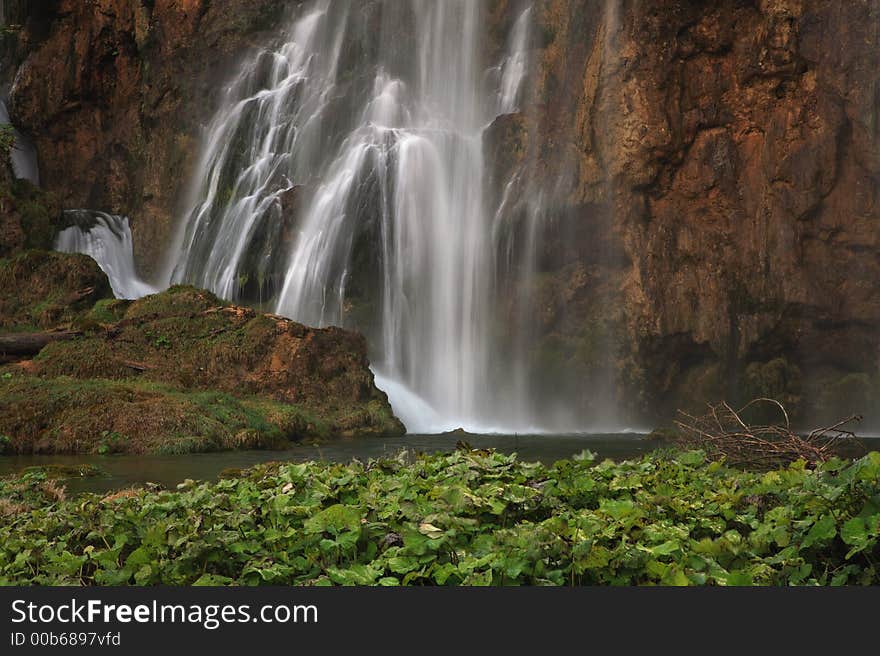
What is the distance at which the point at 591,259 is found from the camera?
29.7 metres

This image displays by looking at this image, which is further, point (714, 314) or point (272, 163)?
point (272, 163)

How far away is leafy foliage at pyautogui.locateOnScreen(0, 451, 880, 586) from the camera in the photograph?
4.13 m

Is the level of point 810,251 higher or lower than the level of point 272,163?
lower

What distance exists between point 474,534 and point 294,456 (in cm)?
1151

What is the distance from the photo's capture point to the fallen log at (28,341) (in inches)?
855

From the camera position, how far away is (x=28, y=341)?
72.2ft

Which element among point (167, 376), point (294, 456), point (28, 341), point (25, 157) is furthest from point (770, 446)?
point (25, 157)

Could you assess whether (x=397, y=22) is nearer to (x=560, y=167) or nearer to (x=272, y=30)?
(x=272, y=30)

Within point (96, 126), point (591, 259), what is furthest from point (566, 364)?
point (96, 126)

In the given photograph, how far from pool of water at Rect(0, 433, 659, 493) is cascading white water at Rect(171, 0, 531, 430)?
604cm

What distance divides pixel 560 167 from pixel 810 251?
28.8ft

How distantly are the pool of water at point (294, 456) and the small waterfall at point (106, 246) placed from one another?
67.3 ft

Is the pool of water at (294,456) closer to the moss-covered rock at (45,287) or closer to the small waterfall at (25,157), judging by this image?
the moss-covered rock at (45,287)

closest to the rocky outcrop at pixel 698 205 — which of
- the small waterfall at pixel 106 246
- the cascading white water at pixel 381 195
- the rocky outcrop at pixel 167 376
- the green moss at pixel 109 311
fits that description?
the cascading white water at pixel 381 195
